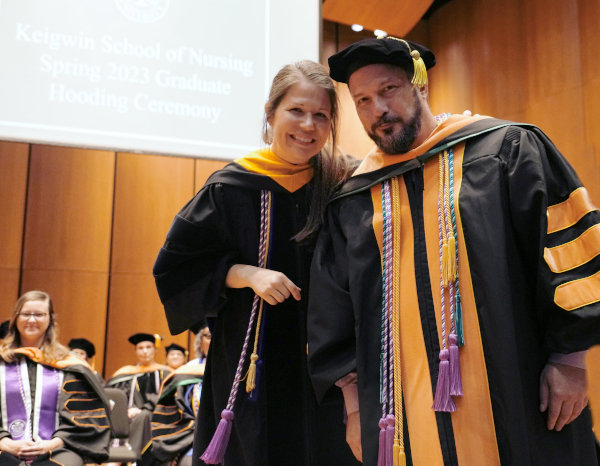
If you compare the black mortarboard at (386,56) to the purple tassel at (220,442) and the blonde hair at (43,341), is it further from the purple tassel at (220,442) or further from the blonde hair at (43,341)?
the blonde hair at (43,341)

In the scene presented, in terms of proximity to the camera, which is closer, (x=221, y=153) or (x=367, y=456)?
(x=367, y=456)

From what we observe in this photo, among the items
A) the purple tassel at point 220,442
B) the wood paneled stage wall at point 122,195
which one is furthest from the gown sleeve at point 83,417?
the wood paneled stage wall at point 122,195

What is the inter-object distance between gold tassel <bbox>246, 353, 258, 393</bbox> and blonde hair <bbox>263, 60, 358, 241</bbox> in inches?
15.7

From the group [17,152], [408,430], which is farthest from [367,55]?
[17,152]

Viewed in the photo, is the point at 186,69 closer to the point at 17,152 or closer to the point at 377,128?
the point at 377,128

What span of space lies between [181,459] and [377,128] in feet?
12.6

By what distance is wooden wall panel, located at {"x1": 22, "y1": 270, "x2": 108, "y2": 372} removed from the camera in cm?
927

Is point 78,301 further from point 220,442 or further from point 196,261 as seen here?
point 220,442

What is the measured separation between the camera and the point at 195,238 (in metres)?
2.09

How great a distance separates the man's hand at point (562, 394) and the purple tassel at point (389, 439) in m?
0.36

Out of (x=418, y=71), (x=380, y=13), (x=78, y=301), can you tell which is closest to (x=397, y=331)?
(x=418, y=71)

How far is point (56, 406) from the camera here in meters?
4.45

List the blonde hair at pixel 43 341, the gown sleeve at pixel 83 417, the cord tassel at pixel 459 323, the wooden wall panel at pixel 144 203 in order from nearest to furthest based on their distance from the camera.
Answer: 1. the cord tassel at pixel 459 323
2. the gown sleeve at pixel 83 417
3. the blonde hair at pixel 43 341
4. the wooden wall panel at pixel 144 203

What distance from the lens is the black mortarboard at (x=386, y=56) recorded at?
183cm
